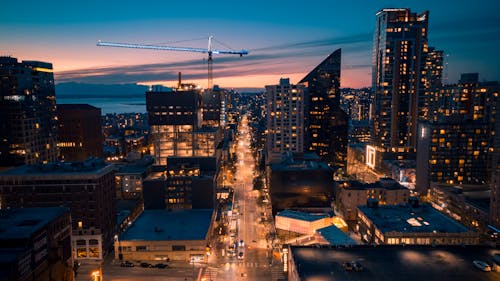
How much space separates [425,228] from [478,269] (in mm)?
26342

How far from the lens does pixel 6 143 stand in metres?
103

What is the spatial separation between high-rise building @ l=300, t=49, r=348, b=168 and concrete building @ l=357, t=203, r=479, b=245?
77.8m

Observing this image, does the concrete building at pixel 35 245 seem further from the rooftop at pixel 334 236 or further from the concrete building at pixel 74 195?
the rooftop at pixel 334 236

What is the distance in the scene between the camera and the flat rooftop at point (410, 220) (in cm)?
7269

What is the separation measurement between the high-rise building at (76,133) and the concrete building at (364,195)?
9662cm

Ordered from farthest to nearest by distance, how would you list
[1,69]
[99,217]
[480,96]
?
[480,96] < [1,69] < [99,217]

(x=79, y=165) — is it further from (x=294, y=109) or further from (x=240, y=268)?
(x=294, y=109)

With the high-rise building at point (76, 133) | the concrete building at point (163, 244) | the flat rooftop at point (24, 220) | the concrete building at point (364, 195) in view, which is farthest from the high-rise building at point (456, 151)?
the high-rise building at point (76, 133)

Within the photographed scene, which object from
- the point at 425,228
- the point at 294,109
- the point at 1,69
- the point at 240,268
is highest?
the point at 1,69

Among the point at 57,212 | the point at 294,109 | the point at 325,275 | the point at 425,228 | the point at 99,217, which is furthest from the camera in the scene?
the point at 294,109

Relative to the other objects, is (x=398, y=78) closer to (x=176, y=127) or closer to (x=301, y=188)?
(x=301, y=188)

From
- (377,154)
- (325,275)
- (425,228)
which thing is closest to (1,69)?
(325,275)

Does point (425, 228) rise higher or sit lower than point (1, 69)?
lower

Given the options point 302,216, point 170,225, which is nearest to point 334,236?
point 302,216
